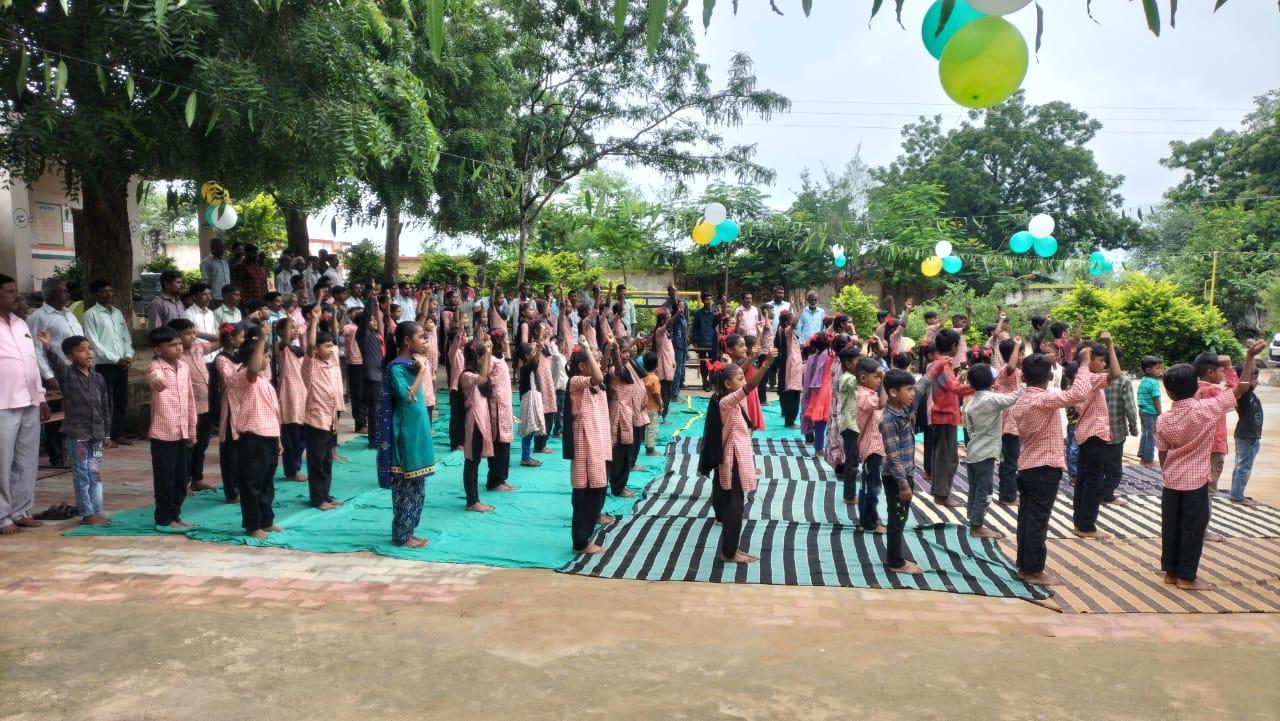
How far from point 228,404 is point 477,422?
1.94 m

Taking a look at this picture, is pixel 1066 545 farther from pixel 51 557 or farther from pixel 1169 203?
pixel 1169 203

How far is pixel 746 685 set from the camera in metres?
4.18

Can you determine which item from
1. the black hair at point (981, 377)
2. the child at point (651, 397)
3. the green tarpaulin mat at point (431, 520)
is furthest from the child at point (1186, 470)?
the child at point (651, 397)

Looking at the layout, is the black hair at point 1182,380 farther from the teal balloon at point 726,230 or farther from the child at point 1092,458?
the teal balloon at point 726,230

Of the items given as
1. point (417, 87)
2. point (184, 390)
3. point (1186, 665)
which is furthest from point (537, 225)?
point (1186, 665)

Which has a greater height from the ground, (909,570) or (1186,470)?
(1186,470)

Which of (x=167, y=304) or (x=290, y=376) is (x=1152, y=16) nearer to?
(x=290, y=376)

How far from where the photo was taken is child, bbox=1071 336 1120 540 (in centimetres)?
718

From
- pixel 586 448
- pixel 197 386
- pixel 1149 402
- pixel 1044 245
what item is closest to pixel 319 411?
pixel 197 386

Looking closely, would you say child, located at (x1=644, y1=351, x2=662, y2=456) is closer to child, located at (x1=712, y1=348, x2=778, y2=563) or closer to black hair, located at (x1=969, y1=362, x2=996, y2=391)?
child, located at (x1=712, y1=348, x2=778, y2=563)

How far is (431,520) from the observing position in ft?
23.8

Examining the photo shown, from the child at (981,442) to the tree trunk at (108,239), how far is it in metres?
9.41

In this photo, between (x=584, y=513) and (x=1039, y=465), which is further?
(x=584, y=513)

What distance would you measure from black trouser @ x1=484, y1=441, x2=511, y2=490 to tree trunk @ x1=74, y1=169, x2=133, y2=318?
18.4ft
